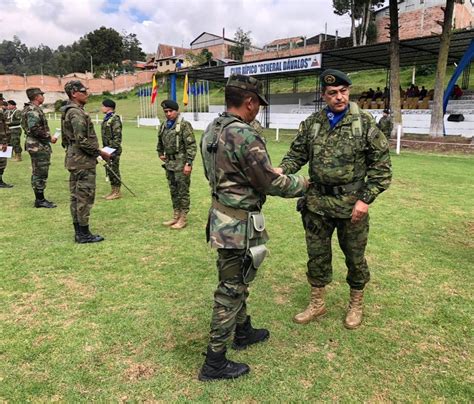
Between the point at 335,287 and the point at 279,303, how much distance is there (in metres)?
0.69

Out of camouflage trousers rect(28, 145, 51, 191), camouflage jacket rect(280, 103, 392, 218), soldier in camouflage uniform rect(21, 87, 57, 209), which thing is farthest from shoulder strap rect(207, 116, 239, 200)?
camouflage trousers rect(28, 145, 51, 191)

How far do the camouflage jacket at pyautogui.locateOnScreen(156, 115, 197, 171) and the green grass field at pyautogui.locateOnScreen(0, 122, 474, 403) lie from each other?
1.02 meters

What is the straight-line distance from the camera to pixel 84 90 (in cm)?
493

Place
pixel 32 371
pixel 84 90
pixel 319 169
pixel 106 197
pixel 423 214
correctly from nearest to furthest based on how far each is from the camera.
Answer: pixel 32 371 → pixel 319 169 → pixel 84 90 → pixel 423 214 → pixel 106 197

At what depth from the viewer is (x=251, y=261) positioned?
2.53 m

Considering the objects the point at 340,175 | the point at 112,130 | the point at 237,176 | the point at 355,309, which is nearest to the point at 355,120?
the point at 340,175

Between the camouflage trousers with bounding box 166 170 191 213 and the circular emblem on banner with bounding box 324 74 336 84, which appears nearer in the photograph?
the circular emblem on banner with bounding box 324 74 336 84

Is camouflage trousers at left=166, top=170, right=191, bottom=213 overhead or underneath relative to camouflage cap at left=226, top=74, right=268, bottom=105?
underneath

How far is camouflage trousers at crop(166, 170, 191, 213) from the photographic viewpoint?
19.0 feet

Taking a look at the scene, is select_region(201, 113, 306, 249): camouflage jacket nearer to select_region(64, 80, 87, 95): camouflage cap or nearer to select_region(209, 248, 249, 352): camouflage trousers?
select_region(209, 248, 249, 352): camouflage trousers

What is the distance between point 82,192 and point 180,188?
4.59ft

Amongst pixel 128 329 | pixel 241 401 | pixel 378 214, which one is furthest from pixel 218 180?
pixel 378 214

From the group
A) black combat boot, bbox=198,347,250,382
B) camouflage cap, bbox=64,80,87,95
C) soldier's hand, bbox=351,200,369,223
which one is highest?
camouflage cap, bbox=64,80,87,95

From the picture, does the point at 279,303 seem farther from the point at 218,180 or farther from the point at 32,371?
the point at 32,371
